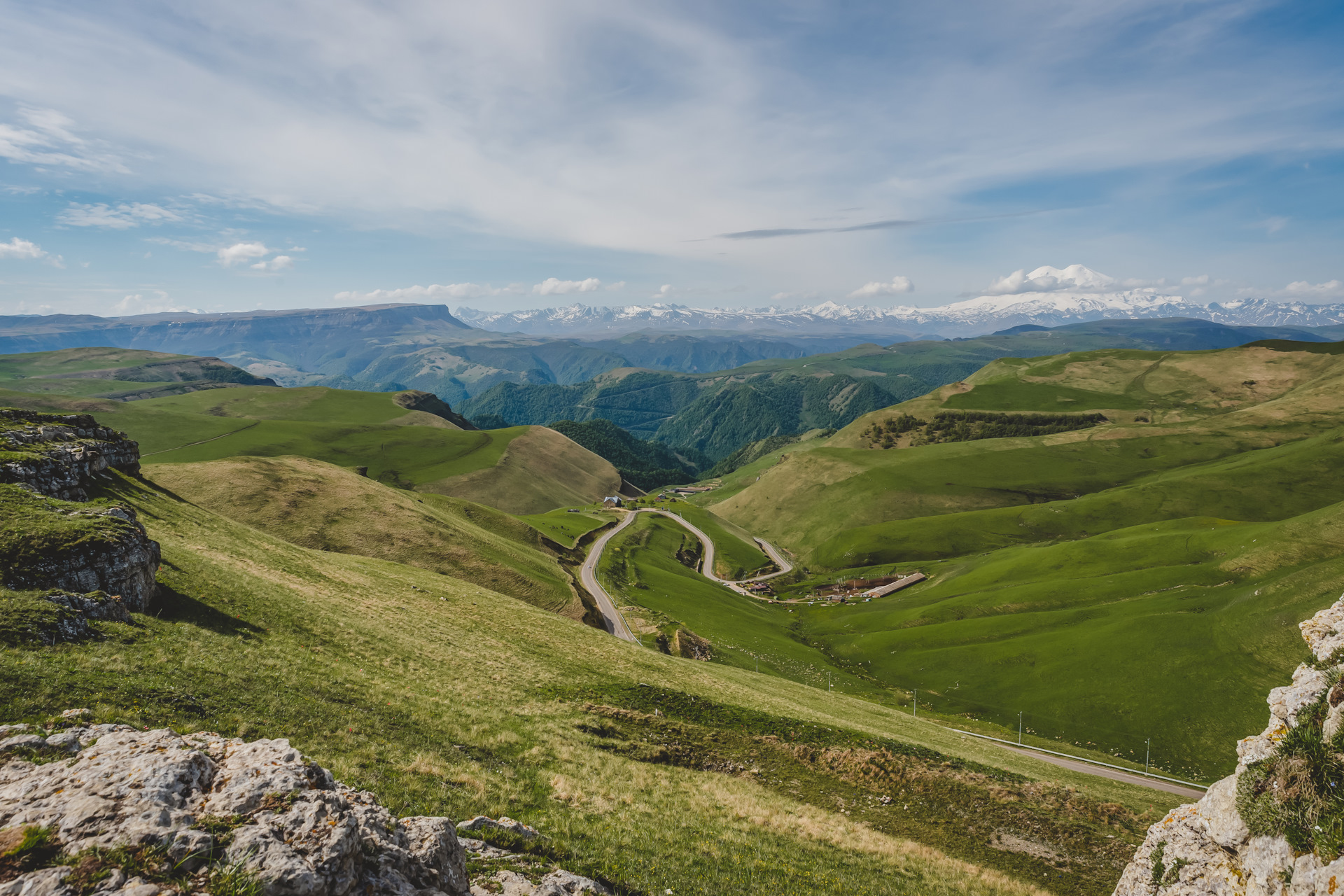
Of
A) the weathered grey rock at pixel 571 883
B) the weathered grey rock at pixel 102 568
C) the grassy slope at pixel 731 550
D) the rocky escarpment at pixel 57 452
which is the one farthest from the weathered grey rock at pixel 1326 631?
the grassy slope at pixel 731 550

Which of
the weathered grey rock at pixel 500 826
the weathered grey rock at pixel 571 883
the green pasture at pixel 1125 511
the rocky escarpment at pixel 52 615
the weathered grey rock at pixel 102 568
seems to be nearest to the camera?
the weathered grey rock at pixel 571 883

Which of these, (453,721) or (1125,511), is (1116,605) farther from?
(453,721)

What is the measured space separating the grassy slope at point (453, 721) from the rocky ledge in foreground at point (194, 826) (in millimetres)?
5240

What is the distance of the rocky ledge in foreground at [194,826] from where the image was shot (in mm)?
8273

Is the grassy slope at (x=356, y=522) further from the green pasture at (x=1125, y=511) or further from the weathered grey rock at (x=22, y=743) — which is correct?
the green pasture at (x=1125, y=511)

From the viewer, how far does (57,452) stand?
3638 centimetres

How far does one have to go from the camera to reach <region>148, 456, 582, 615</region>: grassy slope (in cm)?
6644

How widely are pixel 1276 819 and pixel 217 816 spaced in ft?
68.8

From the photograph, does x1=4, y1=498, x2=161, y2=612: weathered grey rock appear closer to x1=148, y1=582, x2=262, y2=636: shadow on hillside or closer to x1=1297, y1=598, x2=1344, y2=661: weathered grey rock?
x1=148, y1=582, x2=262, y2=636: shadow on hillside

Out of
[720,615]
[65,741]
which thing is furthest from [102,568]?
[720,615]

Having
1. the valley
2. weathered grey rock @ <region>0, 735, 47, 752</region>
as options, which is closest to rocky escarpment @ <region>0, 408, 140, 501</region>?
the valley

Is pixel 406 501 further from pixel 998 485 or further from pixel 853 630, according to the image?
pixel 998 485

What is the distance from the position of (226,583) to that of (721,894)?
3178cm

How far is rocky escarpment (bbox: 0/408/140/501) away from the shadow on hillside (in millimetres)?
13037
